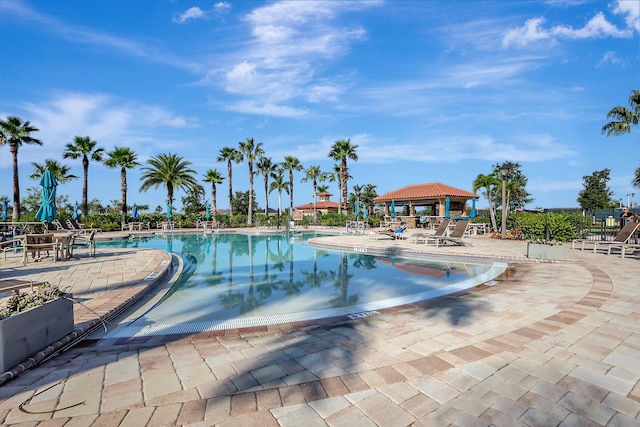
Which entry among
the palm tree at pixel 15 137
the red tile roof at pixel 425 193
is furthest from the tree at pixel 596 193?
the palm tree at pixel 15 137

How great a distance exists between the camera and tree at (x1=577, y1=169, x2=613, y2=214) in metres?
36.3

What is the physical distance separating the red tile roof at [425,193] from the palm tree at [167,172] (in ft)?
57.0

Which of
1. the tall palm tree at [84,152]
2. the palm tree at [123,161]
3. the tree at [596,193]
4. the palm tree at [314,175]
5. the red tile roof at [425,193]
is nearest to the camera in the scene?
the tall palm tree at [84,152]

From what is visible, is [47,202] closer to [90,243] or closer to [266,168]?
[90,243]

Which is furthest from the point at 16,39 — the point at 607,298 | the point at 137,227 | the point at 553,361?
the point at 607,298

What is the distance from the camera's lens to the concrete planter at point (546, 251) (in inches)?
313

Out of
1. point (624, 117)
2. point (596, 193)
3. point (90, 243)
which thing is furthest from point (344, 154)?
point (596, 193)

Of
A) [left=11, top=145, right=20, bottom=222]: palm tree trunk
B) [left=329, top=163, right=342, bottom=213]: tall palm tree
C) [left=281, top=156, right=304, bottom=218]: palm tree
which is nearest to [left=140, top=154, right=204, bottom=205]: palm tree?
[left=11, top=145, right=20, bottom=222]: palm tree trunk

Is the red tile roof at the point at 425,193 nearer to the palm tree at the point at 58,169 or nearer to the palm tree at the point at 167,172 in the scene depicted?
the palm tree at the point at 167,172

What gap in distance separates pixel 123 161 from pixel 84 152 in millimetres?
3170

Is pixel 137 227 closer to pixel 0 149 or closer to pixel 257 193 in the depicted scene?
pixel 0 149

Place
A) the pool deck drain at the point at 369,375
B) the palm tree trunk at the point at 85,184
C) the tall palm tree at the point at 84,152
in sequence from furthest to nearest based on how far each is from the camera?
the palm tree trunk at the point at 85,184
the tall palm tree at the point at 84,152
the pool deck drain at the point at 369,375

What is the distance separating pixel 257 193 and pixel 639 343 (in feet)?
168

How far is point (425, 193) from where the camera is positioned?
25.6 m
